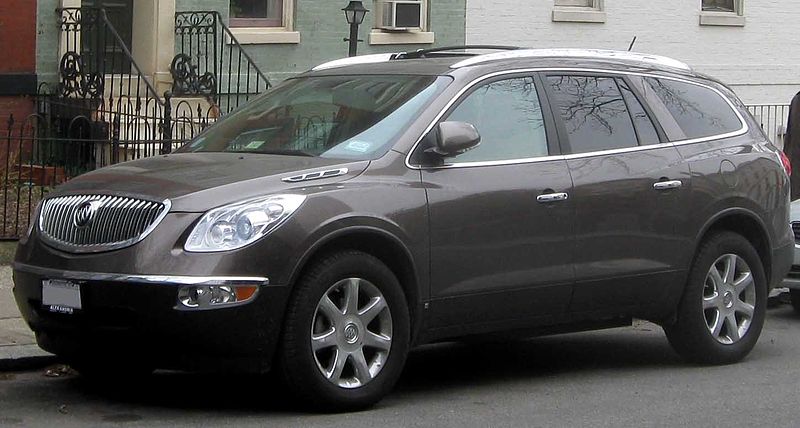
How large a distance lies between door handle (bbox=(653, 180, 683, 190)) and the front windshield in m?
1.46

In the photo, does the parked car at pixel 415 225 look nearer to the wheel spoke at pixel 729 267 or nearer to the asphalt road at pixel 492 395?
the wheel spoke at pixel 729 267

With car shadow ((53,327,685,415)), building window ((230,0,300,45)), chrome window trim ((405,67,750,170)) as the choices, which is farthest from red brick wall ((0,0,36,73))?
chrome window trim ((405,67,750,170))

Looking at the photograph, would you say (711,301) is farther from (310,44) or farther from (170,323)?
(310,44)

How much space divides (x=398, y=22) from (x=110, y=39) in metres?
3.67

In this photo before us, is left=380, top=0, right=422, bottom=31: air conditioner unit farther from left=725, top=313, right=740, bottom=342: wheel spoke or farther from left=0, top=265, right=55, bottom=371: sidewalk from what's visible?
left=725, top=313, right=740, bottom=342: wheel spoke

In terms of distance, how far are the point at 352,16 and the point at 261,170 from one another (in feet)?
25.7

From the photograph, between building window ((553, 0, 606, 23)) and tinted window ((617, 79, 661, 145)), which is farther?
building window ((553, 0, 606, 23))

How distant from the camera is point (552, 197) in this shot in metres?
7.87

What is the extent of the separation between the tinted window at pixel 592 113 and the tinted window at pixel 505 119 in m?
0.18

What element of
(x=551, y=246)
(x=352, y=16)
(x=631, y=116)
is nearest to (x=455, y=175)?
(x=551, y=246)

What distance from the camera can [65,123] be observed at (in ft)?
50.3

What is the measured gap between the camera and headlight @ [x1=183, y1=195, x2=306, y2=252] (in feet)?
22.0

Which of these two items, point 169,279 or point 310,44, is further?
point 310,44

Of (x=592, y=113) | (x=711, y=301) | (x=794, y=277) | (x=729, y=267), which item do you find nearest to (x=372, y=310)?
(x=592, y=113)
